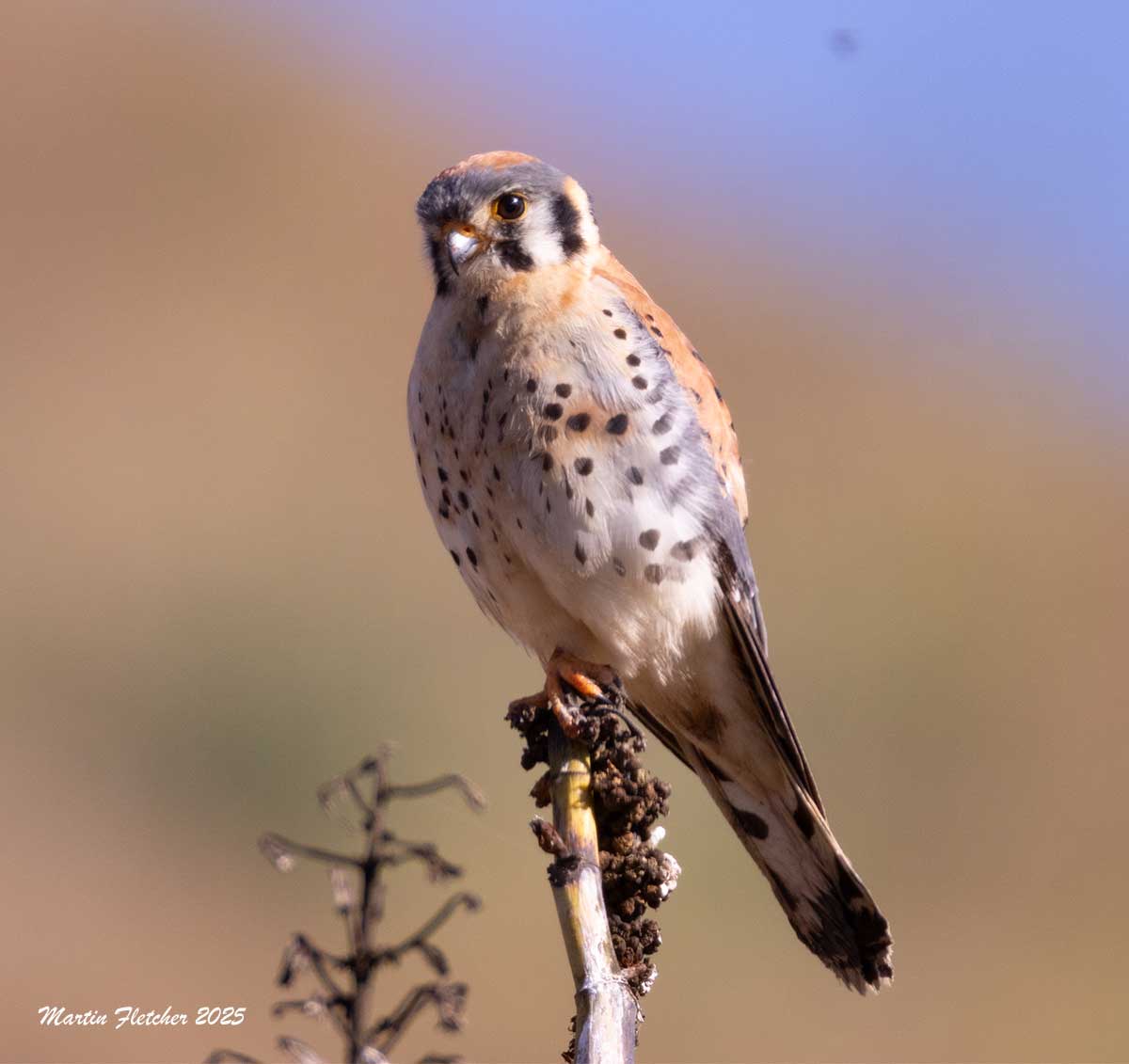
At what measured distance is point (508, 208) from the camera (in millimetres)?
3645

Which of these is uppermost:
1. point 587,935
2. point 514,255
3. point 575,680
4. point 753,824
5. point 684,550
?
point 514,255

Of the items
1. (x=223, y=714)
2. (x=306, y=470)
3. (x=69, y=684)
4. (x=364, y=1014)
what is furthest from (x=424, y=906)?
(x=364, y=1014)

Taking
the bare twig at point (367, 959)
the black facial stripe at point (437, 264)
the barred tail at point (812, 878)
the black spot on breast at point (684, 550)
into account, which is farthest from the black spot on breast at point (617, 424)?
the bare twig at point (367, 959)

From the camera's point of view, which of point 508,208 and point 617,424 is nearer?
point 617,424

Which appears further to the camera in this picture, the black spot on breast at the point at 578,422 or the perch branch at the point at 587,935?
the black spot on breast at the point at 578,422

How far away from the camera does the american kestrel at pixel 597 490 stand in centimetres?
345

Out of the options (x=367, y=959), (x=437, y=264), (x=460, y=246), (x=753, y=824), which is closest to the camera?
(x=367, y=959)

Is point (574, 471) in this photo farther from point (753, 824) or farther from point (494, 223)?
point (753, 824)

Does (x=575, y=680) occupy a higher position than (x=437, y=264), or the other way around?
(x=437, y=264)

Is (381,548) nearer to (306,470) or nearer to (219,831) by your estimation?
(306,470)

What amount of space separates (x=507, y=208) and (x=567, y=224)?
0.15 metres

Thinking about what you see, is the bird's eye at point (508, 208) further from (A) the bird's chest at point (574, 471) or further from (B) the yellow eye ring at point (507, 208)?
(A) the bird's chest at point (574, 471)

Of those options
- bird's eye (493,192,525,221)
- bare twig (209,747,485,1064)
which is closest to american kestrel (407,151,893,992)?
bird's eye (493,192,525,221)

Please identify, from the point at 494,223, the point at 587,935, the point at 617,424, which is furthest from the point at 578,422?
Result: the point at 587,935
